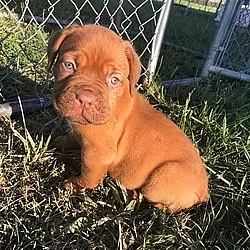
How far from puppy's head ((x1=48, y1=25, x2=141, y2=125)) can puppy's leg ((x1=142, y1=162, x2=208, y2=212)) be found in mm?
596

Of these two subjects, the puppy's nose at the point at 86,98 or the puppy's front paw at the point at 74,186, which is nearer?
the puppy's nose at the point at 86,98

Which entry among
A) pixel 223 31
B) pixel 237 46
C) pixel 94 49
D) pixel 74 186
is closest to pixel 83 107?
pixel 94 49

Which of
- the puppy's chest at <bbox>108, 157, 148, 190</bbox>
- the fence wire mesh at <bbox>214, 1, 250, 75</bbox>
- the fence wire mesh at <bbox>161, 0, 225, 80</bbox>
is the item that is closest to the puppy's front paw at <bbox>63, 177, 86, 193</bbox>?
the puppy's chest at <bbox>108, 157, 148, 190</bbox>

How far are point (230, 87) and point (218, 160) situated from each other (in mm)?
1515

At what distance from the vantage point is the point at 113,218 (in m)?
2.97

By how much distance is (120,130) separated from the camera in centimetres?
304

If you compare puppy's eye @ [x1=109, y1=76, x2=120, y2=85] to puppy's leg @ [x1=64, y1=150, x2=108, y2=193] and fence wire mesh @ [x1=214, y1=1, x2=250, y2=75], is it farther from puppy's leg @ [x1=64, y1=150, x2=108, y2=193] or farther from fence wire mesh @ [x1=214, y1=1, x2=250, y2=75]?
fence wire mesh @ [x1=214, y1=1, x2=250, y2=75]

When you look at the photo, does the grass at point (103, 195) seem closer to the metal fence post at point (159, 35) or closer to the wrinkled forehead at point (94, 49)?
the metal fence post at point (159, 35)

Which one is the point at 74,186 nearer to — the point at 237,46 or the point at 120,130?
the point at 120,130

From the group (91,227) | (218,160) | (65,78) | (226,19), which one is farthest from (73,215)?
(226,19)

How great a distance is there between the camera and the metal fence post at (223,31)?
195 inches

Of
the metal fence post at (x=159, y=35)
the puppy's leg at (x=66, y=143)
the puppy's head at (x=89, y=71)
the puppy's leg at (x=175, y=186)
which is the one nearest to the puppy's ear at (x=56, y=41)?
the puppy's head at (x=89, y=71)

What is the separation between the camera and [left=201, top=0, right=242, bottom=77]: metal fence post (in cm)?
496

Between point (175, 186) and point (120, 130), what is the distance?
545mm
